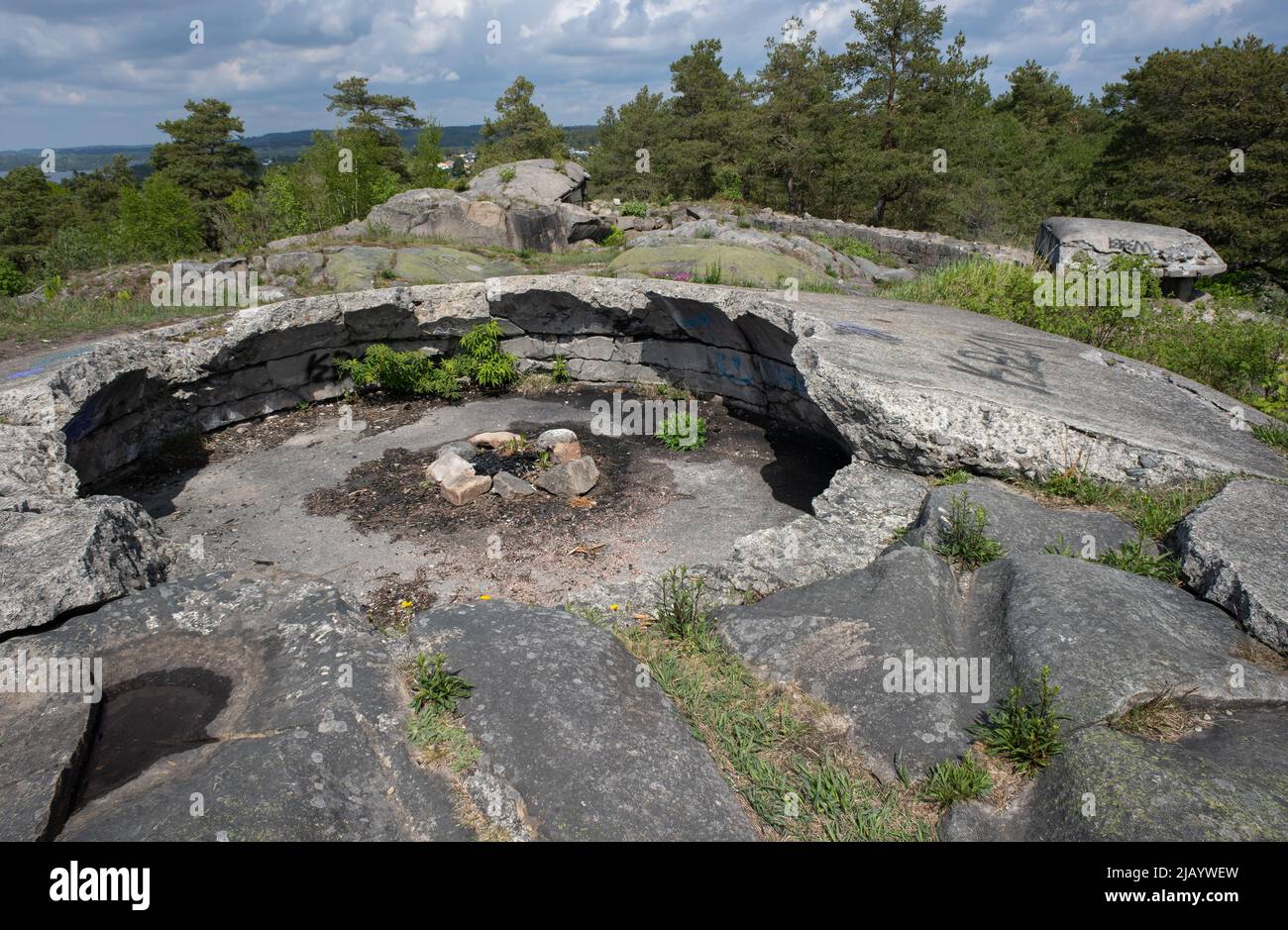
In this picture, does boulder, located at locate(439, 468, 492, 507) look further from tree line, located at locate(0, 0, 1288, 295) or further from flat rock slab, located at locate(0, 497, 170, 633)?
tree line, located at locate(0, 0, 1288, 295)

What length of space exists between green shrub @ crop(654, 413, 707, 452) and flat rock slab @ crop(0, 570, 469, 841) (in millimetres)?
5158

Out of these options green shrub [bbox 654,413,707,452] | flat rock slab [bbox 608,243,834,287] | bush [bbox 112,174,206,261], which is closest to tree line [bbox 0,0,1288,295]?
bush [bbox 112,174,206,261]

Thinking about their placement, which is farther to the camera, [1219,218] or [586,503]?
[1219,218]

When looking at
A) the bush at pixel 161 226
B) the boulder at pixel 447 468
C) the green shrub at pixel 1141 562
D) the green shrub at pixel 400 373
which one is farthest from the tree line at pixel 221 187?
the green shrub at pixel 1141 562

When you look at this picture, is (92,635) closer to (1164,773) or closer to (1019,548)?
(1164,773)

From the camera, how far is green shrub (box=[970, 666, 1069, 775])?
3.09m

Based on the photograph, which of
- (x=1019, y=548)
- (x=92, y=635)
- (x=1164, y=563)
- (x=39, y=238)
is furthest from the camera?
(x=39, y=238)

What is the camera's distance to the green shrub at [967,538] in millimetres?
4523

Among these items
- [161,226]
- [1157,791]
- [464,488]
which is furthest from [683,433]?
[161,226]

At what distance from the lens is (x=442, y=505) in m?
7.41

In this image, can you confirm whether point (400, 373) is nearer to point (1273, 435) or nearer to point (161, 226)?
point (1273, 435)
